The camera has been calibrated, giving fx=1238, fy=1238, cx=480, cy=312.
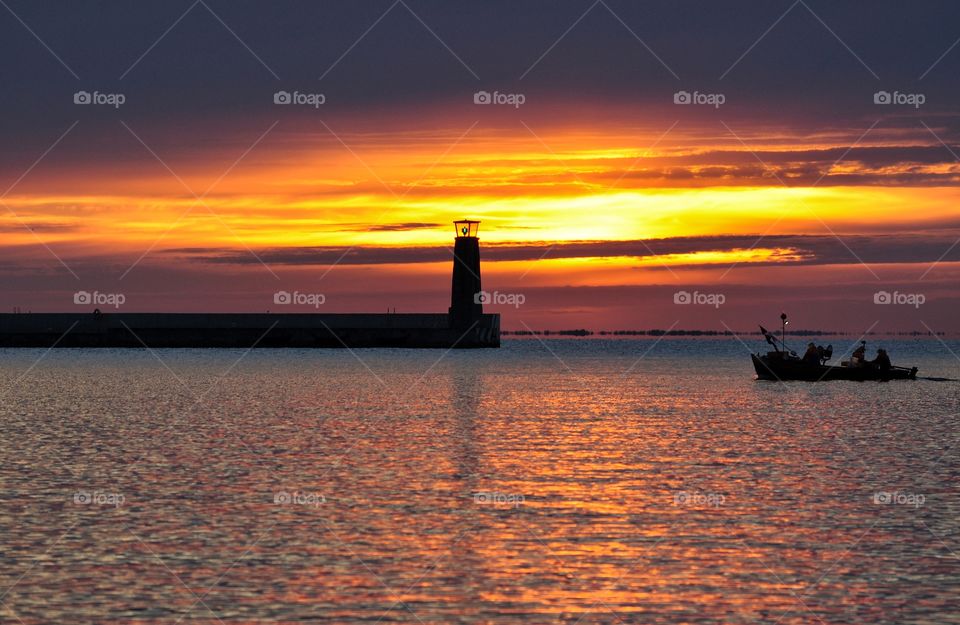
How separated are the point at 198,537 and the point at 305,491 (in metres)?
5.74

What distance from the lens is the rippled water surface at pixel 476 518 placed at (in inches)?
629

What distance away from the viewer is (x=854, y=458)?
34.0m

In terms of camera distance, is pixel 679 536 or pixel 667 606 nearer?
pixel 667 606

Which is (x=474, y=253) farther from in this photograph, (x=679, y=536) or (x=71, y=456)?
(x=679, y=536)

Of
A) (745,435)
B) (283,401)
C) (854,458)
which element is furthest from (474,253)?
(854,458)
